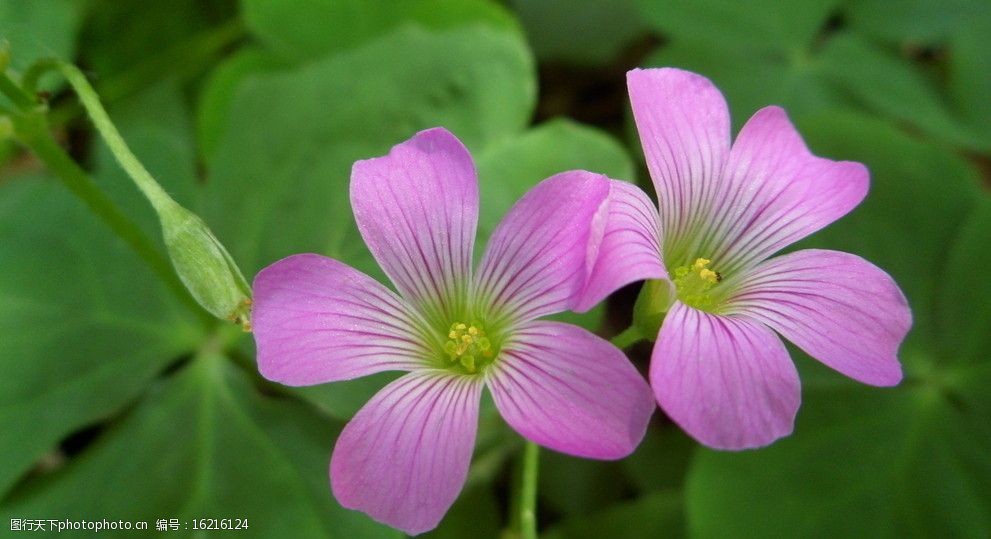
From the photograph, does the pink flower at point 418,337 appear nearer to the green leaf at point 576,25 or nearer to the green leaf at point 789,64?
the green leaf at point 789,64

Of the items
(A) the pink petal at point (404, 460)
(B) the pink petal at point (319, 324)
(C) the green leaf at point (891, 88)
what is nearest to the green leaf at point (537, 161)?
(B) the pink petal at point (319, 324)

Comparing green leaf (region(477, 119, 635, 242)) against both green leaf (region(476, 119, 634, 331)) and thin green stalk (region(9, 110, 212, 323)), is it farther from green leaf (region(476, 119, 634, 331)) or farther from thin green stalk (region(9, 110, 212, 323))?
thin green stalk (region(9, 110, 212, 323))

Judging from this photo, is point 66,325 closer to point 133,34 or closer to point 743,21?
point 133,34

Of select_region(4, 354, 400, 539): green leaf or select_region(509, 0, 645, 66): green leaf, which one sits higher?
select_region(509, 0, 645, 66): green leaf

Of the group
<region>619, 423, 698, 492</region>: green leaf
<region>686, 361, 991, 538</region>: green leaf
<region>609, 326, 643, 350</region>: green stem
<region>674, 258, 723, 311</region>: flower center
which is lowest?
<region>619, 423, 698, 492</region>: green leaf

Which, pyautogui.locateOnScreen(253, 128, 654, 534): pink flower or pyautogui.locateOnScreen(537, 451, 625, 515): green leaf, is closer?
pyautogui.locateOnScreen(253, 128, 654, 534): pink flower

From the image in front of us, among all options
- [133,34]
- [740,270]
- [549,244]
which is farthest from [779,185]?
[133,34]

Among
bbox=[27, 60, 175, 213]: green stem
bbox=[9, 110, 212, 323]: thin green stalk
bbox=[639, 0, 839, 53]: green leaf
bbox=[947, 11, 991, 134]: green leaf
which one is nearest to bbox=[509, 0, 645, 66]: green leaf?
bbox=[639, 0, 839, 53]: green leaf

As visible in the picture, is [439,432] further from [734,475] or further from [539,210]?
[734,475]
